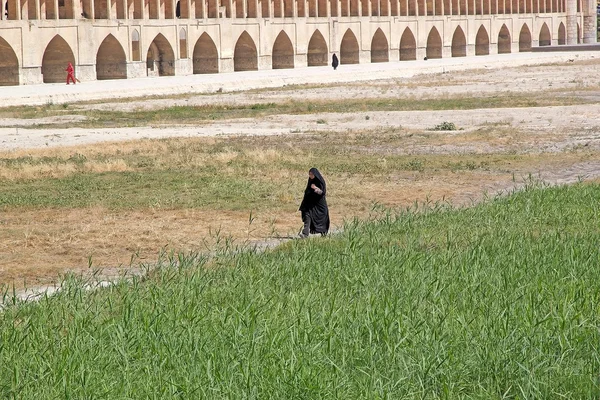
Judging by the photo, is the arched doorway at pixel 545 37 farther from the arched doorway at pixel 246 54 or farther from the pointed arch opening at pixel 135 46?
the pointed arch opening at pixel 135 46

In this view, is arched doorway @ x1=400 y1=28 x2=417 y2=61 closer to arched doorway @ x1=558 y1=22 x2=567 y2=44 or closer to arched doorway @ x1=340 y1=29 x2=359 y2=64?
arched doorway @ x1=340 y1=29 x2=359 y2=64

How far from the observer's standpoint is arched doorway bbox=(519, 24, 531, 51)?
73500 mm

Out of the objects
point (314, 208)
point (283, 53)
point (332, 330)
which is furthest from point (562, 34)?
point (332, 330)

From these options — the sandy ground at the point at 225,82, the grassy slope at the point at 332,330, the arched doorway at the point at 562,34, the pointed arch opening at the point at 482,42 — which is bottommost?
the grassy slope at the point at 332,330

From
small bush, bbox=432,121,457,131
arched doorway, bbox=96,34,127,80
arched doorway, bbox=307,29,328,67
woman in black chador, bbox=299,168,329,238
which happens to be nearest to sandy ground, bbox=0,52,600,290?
small bush, bbox=432,121,457,131

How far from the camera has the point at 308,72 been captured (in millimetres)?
47750

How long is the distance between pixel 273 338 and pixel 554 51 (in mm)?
62137

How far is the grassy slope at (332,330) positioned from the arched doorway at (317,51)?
1850 inches

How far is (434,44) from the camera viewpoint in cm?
6462

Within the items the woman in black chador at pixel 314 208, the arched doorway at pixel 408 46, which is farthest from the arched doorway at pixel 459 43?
the woman in black chador at pixel 314 208

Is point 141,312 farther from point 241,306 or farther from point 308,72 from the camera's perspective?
point 308,72

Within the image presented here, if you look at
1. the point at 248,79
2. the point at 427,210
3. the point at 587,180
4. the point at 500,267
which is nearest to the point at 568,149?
the point at 587,180

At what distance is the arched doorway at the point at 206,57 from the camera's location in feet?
160

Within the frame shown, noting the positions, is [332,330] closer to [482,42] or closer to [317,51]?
[317,51]
